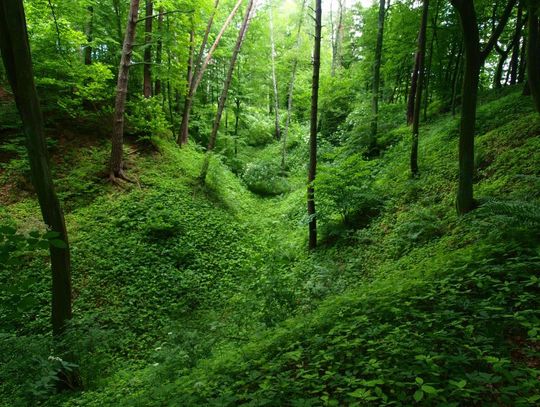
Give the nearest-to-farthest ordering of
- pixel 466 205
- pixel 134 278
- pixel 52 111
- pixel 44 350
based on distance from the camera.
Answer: pixel 44 350, pixel 466 205, pixel 134 278, pixel 52 111

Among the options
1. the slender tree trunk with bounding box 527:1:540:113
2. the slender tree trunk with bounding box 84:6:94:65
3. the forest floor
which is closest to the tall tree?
the forest floor

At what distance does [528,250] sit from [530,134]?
5152 millimetres

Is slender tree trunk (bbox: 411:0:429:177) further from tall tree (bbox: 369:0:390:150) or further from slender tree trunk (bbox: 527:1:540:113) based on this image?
tall tree (bbox: 369:0:390:150)

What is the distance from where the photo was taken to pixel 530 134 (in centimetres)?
785

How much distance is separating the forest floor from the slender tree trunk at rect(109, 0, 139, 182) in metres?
0.67

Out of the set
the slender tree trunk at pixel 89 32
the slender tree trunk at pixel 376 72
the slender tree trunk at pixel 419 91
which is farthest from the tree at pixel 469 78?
the slender tree trunk at pixel 89 32

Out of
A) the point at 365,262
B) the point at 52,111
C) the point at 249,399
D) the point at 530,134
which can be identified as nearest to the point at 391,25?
the point at 530,134

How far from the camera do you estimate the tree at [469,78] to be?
5.45 metres

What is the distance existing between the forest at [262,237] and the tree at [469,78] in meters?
0.03

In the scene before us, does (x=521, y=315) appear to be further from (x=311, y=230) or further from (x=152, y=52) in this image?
(x=152, y=52)

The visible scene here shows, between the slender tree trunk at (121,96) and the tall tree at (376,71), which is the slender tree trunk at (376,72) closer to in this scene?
the tall tree at (376,71)

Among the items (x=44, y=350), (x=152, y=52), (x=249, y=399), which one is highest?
(x=152, y=52)

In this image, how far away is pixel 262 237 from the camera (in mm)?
12211

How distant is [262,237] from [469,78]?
8.31 metres
